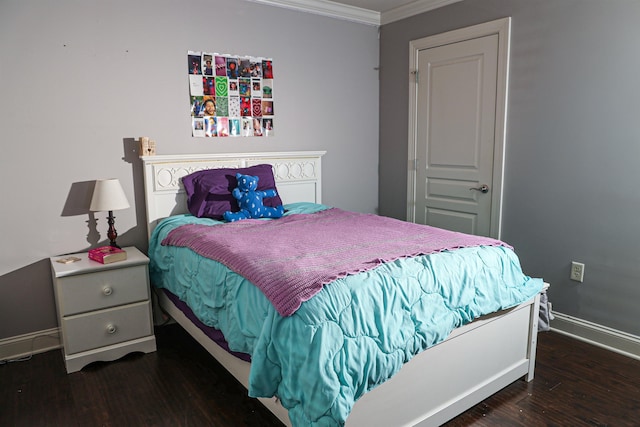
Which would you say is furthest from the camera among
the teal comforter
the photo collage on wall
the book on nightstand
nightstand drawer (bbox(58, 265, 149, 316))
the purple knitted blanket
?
the photo collage on wall

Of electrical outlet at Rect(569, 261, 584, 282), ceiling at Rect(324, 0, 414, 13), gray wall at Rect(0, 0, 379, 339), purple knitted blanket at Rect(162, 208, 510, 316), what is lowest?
electrical outlet at Rect(569, 261, 584, 282)

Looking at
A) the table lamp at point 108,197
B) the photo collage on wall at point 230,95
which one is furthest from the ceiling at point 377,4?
the table lamp at point 108,197

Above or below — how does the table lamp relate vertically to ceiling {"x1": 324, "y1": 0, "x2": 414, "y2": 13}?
below

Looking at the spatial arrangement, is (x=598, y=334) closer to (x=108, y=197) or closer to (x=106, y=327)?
(x=106, y=327)

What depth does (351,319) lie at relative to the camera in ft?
5.58

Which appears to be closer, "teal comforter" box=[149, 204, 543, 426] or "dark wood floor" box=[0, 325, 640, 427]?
"teal comforter" box=[149, 204, 543, 426]

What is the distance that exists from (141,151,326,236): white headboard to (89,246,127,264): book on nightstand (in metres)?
0.44

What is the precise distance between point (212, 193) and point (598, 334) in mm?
2700

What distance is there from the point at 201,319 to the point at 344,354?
39.7 inches

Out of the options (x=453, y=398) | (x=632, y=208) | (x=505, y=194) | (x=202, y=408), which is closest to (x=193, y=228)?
(x=202, y=408)

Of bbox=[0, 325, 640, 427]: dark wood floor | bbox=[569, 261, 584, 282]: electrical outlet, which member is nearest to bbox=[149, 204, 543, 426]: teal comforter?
bbox=[0, 325, 640, 427]: dark wood floor

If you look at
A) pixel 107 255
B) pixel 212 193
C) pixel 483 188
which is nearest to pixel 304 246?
pixel 212 193

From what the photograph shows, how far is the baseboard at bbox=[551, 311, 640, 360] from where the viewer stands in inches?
110

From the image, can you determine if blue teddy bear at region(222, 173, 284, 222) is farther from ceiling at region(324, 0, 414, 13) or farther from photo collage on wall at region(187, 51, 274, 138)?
ceiling at region(324, 0, 414, 13)
